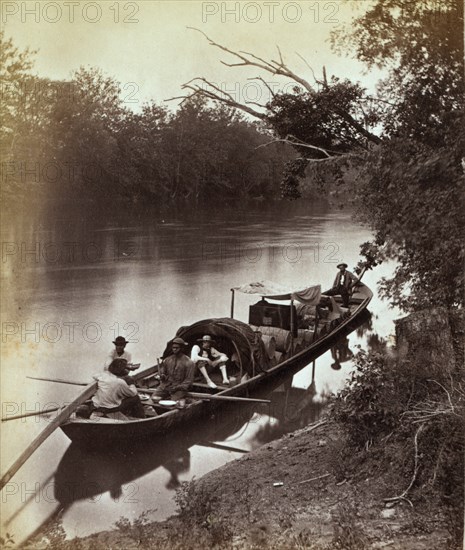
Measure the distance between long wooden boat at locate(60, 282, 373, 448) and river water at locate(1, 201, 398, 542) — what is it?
17.7 inches

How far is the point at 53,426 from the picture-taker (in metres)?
9.96

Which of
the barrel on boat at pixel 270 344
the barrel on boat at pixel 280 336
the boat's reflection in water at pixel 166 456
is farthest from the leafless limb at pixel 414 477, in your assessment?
the barrel on boat at pixel 280 336

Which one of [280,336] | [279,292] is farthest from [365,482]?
[279,292]

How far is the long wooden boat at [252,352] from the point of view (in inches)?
426

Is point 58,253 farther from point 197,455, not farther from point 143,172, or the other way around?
point 197,455

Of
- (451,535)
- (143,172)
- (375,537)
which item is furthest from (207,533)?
(143,172)

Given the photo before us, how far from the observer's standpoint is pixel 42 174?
11898mm

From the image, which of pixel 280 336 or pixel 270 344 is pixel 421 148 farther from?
pixel 280 336

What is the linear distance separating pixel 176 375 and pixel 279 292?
17.1 feet

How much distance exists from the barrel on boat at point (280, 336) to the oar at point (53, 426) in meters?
6.34

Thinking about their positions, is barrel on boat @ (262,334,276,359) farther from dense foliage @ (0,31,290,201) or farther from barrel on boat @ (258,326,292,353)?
dense foliage @ (0,31,290,201)

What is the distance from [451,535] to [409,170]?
187 inches

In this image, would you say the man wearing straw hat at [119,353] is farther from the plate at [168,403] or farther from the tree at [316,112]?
the tree at [316,112]

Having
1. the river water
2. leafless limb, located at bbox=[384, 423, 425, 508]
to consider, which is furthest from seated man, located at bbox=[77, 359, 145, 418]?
leafless limb, located at bbox=[384, 423, 425, 508]
